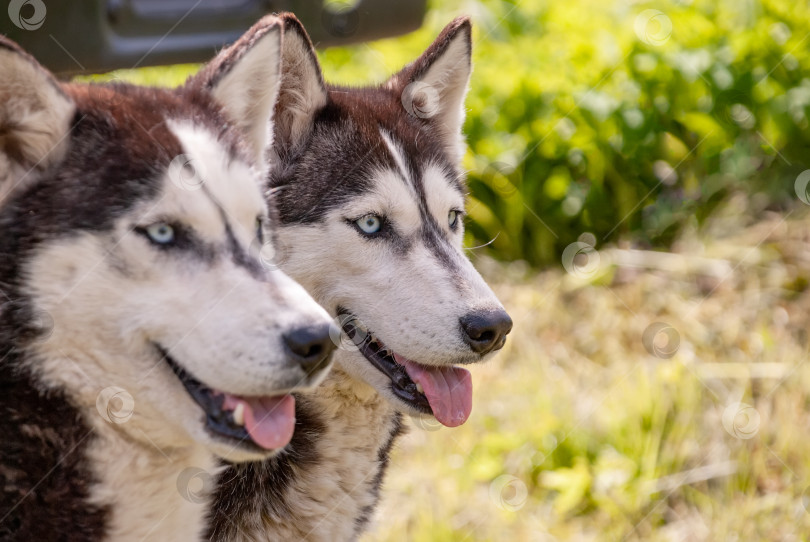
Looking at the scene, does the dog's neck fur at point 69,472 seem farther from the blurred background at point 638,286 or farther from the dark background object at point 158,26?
the blurred background at point 638,286

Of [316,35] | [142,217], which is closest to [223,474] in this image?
[142,217]

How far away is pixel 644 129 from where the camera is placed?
226 inches

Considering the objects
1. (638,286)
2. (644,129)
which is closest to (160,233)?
(638,286)

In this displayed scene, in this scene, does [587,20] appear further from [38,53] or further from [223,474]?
[223,474]

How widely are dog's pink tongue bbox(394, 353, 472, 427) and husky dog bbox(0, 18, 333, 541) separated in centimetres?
75

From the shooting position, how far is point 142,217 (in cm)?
221

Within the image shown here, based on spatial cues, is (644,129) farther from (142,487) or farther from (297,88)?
(142,487)

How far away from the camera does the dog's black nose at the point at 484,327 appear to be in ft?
9.44

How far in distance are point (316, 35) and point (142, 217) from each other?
253 cm

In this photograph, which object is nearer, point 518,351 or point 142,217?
point 142,217

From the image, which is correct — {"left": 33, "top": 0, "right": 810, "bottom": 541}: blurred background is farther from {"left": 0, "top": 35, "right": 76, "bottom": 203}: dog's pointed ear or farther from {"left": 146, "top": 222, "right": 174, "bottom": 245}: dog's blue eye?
{"left": 0, "top": 35, "right": 76, "bottom": 203}: dog's pointed ear

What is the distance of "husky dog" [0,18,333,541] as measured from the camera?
218cm

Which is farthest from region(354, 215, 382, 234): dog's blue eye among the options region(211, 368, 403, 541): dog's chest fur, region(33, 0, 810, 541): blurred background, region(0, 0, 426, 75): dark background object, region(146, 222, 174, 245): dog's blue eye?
region(0, 0, 426, 75): dark background object

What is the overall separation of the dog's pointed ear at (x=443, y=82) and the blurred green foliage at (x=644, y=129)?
176 centimetres
